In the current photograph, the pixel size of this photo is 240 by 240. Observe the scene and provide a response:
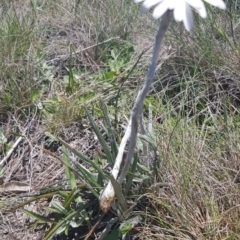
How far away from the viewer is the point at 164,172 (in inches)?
63.6

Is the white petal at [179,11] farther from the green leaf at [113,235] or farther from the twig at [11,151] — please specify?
the twig at [11,151]

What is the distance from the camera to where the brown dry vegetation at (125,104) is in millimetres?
1552

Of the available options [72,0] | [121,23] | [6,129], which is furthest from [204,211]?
[72,0]

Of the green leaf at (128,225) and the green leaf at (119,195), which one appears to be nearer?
the green leaf at (119,195)

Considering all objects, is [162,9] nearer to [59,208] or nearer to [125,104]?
[59,208]

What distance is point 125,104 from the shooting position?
6.44ft

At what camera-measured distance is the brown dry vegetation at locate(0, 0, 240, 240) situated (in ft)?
5.09

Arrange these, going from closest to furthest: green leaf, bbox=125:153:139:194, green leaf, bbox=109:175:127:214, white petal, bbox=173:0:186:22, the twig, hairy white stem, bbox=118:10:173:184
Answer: white petal, bbox=173:0:186:22 < hairy white stem, bbox=118:10:173:184 < green leaf, bbox=109:175:127:214 < green leaf, bbox=125:153:139:194 < the twig

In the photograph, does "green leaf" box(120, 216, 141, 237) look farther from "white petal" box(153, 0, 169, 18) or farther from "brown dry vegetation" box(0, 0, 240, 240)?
"white petal" box(153, 0, 169, 18)

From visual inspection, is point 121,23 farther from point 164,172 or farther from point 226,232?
point 226,232

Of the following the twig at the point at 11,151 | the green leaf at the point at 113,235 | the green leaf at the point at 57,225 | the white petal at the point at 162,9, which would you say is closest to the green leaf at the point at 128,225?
A: the green leaf at the point at 113,235

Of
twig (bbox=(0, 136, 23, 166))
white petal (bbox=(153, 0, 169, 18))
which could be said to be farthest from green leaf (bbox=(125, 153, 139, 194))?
white petal (bbox=(153, 0, 169, 18))

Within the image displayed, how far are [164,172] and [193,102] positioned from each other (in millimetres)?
454

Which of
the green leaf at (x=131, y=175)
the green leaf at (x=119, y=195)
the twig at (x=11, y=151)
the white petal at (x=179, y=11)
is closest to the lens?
the white petal at (x=179, y=11)
